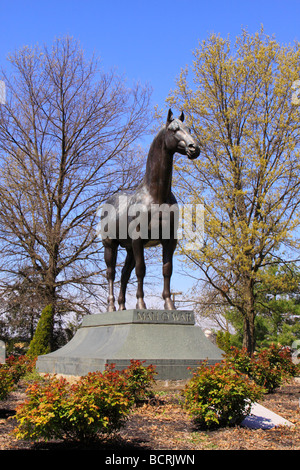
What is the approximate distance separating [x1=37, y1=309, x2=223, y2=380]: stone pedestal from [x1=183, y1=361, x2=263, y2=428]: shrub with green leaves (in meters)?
1.67

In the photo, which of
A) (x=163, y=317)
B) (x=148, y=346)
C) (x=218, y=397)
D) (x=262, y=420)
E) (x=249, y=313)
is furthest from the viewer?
(x=249, y=313)

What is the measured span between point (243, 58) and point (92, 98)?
22.8 feet

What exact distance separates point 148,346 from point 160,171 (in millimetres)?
3074

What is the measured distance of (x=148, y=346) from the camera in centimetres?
794

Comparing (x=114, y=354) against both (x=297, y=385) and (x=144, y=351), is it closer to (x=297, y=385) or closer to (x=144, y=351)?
(x=144, y=351)

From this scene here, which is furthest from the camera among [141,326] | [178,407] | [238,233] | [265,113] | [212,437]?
[265,113]

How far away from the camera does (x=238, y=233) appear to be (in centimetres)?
1673

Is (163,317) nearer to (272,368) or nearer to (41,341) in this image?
(272,368)

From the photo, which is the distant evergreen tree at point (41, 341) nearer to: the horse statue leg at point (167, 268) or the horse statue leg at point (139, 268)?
the horse statue leg at point (139, 268)

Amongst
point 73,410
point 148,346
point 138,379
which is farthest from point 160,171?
point 73,410

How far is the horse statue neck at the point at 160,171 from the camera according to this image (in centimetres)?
860

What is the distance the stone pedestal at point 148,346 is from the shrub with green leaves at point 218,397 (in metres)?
1.67

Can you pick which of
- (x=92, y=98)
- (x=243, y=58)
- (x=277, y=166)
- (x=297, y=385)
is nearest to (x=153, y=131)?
(x=92, y=98)
